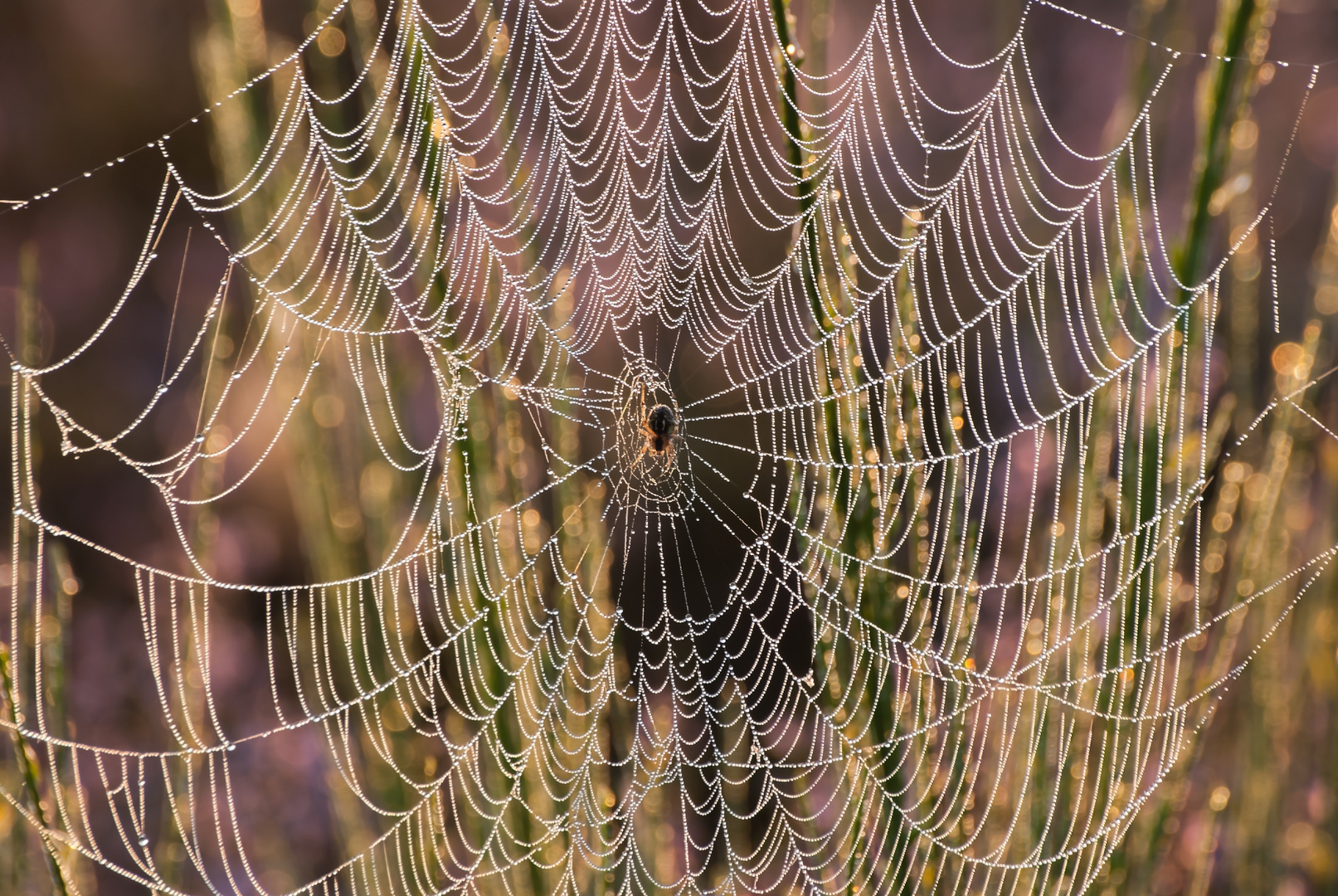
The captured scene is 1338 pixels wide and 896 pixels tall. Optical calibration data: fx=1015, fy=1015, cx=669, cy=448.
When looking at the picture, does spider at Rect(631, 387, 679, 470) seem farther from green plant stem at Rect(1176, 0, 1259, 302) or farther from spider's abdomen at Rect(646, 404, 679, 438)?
green plant stem at Rect(1176, 0, 1259, 302)

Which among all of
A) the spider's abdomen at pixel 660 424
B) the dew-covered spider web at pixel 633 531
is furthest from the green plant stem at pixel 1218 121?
the spider's abdomen at pixel 660 424

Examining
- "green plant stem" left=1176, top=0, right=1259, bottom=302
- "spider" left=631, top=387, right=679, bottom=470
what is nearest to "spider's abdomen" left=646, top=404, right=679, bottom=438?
"spider" left=631, top=387, right=679, bottom=470

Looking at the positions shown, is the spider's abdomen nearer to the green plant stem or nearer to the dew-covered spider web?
the dew-covered spider web

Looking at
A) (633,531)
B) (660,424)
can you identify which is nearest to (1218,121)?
(660,424)

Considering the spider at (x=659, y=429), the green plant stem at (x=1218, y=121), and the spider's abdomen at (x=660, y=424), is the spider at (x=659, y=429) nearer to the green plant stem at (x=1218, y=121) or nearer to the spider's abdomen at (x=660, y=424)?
the spider's abdomen at (x=660, y=424)

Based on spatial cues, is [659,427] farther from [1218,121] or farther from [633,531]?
[1218,121]

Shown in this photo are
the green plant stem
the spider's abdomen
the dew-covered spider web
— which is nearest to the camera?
the green plant stem

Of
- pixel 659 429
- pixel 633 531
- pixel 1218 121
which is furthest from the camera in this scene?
pixel 633 531

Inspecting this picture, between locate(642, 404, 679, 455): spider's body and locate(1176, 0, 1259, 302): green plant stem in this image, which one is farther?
locate(642, 404, 679, 455): spider's body

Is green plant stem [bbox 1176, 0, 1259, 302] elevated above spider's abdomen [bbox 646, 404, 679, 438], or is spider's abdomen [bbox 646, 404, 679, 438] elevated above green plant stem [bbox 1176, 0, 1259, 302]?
green plant stem [bbox 1176, 0, 1259, 302]

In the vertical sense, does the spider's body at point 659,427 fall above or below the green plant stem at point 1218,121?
A: below

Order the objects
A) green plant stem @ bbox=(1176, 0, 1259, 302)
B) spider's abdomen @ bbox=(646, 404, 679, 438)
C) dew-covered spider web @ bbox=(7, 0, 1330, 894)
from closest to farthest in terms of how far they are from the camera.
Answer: green plant stem @ bbox=(1176, 0, 1259, 302)
dew-covered spider web @ bbox=(7, 0, 1330, 894)
spider's abdomen @ bbox=(646, 404, 679, 438)

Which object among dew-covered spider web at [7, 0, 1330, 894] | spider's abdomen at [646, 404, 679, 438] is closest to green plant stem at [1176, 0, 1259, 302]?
dew-covered spider web at [7, 0, 1330, 894]

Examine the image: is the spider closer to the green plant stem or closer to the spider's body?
the spider's body
